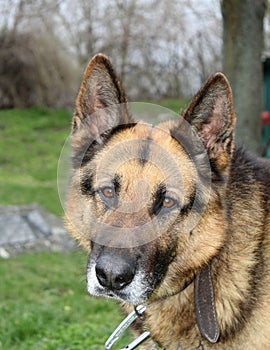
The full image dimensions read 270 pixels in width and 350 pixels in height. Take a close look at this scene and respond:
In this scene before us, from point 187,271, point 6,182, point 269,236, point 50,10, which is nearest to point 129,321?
point 187,271

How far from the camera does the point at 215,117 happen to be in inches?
106

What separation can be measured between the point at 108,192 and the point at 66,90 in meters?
15.8

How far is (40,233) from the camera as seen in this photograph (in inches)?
312

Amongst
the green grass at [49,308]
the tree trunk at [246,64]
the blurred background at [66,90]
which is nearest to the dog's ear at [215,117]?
the green grass at [49,308]

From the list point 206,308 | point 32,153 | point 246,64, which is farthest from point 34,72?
point 206,308

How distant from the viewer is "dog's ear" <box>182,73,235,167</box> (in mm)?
2578

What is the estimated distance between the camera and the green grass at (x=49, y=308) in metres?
4.31

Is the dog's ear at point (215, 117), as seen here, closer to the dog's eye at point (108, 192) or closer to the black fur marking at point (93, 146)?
the black fur marking at point (93, 146)

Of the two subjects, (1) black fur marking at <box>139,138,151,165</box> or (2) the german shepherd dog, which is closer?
(2) the german shepherd dog

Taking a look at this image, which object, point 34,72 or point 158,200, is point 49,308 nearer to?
point 158,200

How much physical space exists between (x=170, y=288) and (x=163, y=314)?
0.58 feet

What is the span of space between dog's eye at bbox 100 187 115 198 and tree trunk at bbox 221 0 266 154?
3034 millimetres

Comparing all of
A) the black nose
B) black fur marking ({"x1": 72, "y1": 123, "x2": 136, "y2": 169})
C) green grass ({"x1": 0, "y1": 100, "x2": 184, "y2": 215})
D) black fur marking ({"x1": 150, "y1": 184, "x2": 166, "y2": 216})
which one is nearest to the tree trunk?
green grass ({"x1": 0, "y1": 100, "x2": 184, "y2": 215})

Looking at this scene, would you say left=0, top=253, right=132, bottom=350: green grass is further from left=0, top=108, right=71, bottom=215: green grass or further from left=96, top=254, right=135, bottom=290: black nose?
left=0, top=108, right=71, bottom=215: green grass
